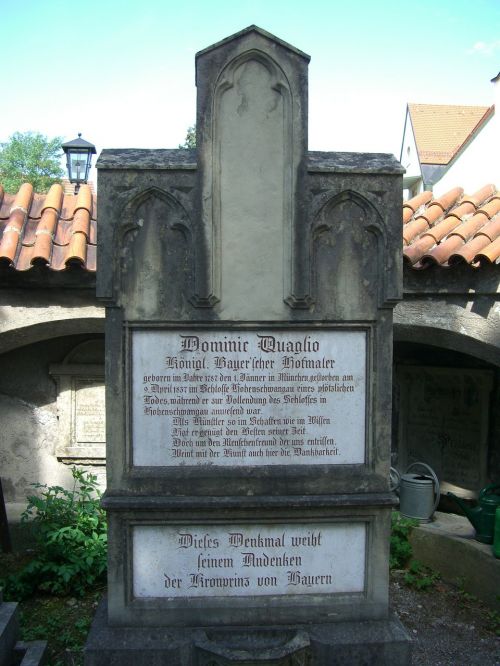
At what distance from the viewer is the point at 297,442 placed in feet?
9.35

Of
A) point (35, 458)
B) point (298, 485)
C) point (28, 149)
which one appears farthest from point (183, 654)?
point (28, 149)

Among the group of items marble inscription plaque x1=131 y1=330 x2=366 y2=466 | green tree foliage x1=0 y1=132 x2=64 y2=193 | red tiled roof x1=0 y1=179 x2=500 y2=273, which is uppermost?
green tree foliage x1=0 y1=132 x2=64 y2=193

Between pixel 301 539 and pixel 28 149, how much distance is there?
44.1 m

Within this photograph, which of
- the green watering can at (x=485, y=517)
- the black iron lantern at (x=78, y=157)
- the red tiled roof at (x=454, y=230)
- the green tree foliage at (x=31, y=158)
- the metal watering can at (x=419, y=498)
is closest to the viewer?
the red tiled roof at (x=454, y=230)

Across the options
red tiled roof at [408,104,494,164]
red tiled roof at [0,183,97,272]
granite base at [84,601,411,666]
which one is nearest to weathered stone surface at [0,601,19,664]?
granite base at [84,601,411,666]

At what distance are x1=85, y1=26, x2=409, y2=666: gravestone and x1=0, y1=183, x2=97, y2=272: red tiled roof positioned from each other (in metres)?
2.10

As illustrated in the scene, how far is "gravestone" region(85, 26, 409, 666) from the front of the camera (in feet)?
8.97

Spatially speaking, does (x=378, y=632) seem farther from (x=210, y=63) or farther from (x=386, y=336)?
(x=210, y=63)

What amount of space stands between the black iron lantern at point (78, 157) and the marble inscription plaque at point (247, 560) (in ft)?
18.5

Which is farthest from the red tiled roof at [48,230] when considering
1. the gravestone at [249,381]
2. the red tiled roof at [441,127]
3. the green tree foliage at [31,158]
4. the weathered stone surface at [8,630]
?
the green tree foliage at [31,158]

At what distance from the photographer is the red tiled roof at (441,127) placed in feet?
70.0

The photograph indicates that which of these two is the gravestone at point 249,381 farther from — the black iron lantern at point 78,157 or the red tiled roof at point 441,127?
the red tiled roof at point 441,127

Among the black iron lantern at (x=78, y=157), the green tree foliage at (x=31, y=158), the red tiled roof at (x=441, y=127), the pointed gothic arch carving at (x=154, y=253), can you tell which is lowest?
the pointed gothic arch carving at (x=154, y=253)

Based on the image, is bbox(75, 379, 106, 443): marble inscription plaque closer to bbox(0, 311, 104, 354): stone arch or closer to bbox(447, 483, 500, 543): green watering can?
bbox(0, 311, 104, 354): stone arch
